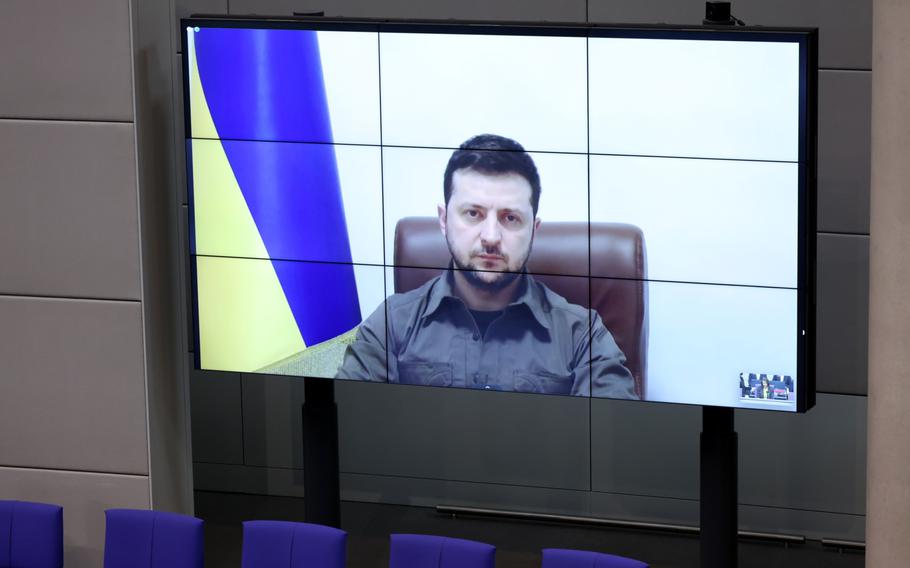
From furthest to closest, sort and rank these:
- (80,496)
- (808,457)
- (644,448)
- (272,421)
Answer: (272,421) → (644,448) → (808,457) → (80,496)

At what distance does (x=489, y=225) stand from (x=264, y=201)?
1.21 meters

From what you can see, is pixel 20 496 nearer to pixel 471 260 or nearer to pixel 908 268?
pixel 471 260

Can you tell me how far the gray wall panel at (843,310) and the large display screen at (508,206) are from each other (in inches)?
69.4

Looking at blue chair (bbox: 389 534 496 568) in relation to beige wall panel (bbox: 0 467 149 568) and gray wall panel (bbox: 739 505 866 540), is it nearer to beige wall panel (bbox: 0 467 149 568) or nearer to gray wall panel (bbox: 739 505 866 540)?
beige wall panel (bbox: 0 467 149 568)

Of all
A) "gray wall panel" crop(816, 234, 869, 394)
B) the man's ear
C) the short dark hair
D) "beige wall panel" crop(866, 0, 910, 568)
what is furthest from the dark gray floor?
the short dark hair

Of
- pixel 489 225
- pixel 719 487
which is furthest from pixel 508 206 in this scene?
pixel 719 487

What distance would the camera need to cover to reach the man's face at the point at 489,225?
6406mm

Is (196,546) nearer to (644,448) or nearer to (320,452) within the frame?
(320,452)

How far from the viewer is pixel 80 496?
724 cm

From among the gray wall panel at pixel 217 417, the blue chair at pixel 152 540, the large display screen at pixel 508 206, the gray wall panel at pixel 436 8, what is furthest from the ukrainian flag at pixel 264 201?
the gray wall panel at pixel 217 417

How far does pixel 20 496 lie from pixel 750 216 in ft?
14.4

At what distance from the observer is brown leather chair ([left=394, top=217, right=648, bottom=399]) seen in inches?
246

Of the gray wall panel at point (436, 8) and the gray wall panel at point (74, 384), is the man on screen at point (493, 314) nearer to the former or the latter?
the gray wall panel at point (74, 384)

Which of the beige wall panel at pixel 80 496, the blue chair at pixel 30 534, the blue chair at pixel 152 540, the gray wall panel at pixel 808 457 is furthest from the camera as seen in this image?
the gray wall panel at pixel 808 457
